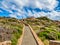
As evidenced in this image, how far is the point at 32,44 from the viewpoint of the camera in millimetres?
17062

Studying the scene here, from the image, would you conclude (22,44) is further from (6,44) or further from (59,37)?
(59,37)

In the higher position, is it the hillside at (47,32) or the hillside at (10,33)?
the hillside at (10,33)

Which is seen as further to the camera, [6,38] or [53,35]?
[53,35]

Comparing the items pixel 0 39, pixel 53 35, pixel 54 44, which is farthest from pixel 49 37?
pixel 54 44

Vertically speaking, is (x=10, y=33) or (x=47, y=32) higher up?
(x=10, y=33)

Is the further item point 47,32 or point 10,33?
point 47,32

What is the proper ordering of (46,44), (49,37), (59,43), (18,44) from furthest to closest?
(49,37)
(46,44)
(18,44)
(59,43)

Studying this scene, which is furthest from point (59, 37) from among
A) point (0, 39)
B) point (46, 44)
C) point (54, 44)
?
point (54, 44)

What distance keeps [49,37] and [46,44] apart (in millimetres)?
4596

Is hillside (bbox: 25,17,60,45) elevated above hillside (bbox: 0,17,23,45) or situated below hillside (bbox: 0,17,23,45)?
below

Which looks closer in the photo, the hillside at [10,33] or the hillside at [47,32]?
the hillside at [10,33]

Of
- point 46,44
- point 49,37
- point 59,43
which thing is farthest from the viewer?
point 49,37

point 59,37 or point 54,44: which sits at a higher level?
point 54,44

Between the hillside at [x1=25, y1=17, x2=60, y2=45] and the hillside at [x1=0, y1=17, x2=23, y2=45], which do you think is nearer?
the hillside at [x1=0, y1=17, x2=23, y2=45]
